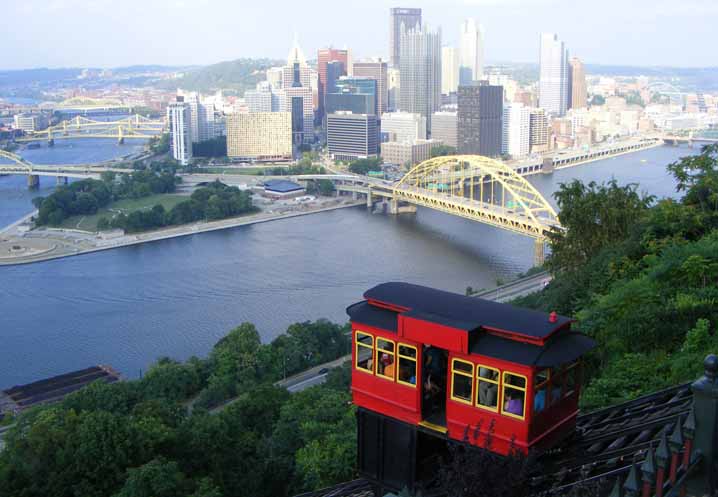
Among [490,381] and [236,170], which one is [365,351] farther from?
[236,170]

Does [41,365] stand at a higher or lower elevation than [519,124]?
lower

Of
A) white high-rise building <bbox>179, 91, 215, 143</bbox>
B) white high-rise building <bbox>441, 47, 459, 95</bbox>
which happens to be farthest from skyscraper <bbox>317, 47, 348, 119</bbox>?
white high-rise building <bbox>179, 91, 215, 143</bbox>

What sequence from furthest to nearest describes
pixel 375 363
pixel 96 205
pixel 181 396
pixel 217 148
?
pixel 217 148 < pixel 96 205 < pixel 181 396 < pixel 375 363

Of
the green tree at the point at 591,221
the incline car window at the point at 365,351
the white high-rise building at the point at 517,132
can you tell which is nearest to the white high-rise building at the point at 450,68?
the white high-rise building at the point at 517,132

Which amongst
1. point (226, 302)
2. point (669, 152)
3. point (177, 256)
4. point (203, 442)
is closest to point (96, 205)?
point (177, 256)

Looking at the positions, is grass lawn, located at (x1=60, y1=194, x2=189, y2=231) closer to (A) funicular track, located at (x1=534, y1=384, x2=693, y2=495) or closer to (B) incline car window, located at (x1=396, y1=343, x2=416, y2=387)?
(B) incline car window, located at (x1=396, y1=343, x2=416, y2=387)

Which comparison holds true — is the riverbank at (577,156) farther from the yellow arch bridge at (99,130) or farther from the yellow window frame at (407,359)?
the yellow window frame at (407,359)

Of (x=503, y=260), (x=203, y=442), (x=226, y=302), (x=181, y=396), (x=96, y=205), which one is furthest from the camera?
(x=96, y=205)

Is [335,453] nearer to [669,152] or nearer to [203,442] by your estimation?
[203,442]
